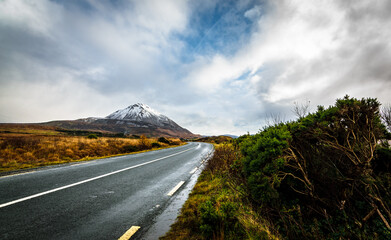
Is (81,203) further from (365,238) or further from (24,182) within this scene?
(365,238)

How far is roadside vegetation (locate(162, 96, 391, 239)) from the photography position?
9.05 feet

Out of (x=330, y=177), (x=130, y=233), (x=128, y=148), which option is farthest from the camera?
(x=128, y=148)

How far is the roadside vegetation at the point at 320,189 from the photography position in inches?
109

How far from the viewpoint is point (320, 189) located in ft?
11.1

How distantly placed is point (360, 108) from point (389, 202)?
168cm

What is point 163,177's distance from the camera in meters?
7.24

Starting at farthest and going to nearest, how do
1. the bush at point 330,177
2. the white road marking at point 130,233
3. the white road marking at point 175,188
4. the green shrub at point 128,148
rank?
the green shrub at point 128,148 → the white road marking at point 175,188 → the bush at point 330,177 → the white road marking at point 130,233

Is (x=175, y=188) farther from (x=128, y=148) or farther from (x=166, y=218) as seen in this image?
(x=128, y=148)

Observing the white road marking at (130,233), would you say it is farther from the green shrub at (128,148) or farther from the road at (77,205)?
the green shrub at (128,148)

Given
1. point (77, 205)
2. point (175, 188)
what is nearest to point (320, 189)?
point (175, 188)

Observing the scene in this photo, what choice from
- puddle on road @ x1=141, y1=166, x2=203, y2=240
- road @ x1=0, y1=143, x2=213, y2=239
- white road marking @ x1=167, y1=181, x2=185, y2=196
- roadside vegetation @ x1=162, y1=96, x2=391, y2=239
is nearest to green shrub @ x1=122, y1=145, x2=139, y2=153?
road @ x1=0, y1=143, x2=213, y2=239

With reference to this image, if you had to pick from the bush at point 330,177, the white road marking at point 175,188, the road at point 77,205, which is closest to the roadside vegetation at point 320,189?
the bush at point 330,177

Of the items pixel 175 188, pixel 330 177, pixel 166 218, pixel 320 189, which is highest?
pixel 330 177

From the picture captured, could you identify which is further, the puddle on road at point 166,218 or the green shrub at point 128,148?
the green shrub at point 128,148
